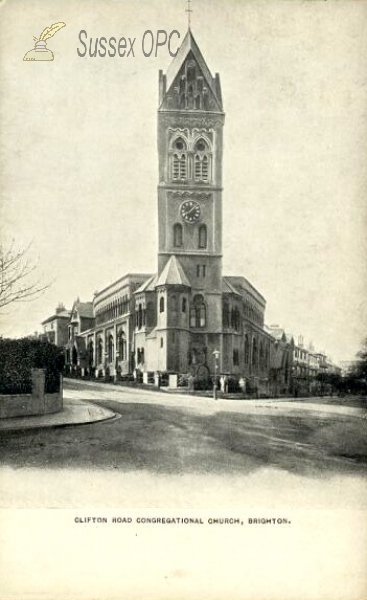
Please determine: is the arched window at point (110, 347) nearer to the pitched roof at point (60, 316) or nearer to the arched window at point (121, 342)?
the arched window at point (121, 342)

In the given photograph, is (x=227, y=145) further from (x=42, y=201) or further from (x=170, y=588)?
(x=170, y=588)

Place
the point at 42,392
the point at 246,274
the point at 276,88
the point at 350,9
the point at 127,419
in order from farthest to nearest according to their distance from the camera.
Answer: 1. the point at 42,392
2. the point at 127,419
3. the point at 246,274
4. the point at 276,88
5. the point at 350,9

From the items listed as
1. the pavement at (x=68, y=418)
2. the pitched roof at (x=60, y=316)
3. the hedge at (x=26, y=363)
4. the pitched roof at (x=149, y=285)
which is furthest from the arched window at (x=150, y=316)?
the pitched roof at (x=60, y=316)

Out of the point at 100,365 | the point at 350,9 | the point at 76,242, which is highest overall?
the point at 350,9

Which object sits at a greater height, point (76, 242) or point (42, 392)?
point (76, 242)

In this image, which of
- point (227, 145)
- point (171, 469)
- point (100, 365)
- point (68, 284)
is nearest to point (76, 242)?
point (68, 284)

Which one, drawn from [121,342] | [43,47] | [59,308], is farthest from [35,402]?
[43,47]

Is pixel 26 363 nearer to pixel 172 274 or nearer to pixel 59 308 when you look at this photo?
pixel 59 308

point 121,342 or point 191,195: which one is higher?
point 191,195
